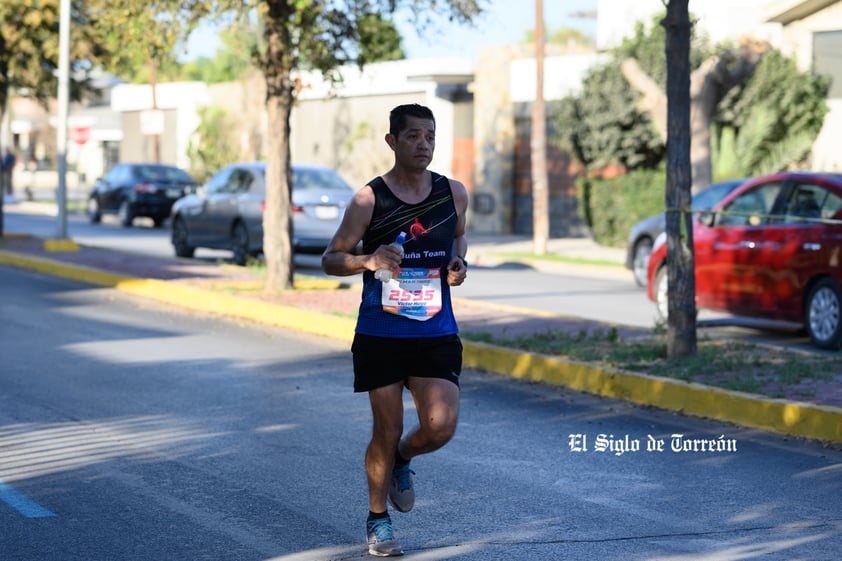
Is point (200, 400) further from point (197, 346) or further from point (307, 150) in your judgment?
point (307, 150)

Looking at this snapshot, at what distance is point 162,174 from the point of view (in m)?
36.4

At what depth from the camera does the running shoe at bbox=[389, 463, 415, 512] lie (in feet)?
20.1

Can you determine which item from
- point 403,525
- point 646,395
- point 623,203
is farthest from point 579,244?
point 403,525

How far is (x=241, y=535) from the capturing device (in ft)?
20.6

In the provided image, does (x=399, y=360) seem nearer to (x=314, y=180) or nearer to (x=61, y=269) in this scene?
(x=61, y=269)

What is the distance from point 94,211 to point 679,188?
2904 centimetres

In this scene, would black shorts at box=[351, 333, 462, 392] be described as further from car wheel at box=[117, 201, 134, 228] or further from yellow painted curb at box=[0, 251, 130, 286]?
car wheel at box=[117, 201, 134, 228]

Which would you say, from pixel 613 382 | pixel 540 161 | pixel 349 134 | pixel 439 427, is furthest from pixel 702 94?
pixel 439 427

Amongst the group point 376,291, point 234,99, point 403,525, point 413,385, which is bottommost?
point 403,525

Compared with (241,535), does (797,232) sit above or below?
above

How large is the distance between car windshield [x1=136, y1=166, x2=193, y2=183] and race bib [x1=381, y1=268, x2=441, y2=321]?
30.9 m

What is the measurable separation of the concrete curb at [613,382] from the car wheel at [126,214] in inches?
808

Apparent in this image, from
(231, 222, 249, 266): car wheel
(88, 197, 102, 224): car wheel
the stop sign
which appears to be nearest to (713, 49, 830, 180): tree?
(231, 222, 249, 266): car wheel

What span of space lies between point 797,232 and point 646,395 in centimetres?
367
